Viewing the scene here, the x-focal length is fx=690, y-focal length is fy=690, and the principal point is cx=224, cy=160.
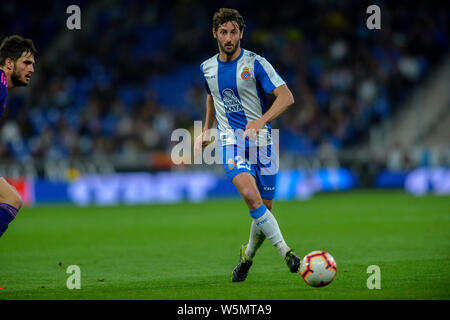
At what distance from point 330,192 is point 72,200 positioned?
334 inches

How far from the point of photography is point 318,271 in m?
6.02

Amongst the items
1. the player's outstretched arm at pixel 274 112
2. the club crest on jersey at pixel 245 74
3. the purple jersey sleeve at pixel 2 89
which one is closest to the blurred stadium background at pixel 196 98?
the purple jersey sleeve at pixel 2 89

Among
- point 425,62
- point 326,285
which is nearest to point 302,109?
point 425,62

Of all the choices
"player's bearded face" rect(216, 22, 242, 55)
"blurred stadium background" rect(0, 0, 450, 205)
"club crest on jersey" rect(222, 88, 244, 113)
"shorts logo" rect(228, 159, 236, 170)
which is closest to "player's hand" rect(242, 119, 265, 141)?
"shorts logo" rect(228, 159, 236, 170)

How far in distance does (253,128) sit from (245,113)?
60cm

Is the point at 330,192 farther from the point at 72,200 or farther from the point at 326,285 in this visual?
the point at 326,285

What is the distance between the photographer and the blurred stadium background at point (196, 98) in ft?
71.4

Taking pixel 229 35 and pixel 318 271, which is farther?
pixel 229 35

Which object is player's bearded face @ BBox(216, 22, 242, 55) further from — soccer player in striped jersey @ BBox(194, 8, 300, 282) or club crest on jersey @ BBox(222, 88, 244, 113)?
club crest on jersey @ BBox(222, 88, 244, 113)

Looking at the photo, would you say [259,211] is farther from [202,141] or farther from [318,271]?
[202,141]

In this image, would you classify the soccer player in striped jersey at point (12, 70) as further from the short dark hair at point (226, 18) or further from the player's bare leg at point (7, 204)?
the short dark hair at point (226, 18)

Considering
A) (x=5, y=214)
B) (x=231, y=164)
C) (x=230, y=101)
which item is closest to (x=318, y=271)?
(x=231, y=164)

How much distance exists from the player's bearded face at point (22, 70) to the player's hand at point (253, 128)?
6.99ft

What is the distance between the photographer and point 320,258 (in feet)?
20.0
